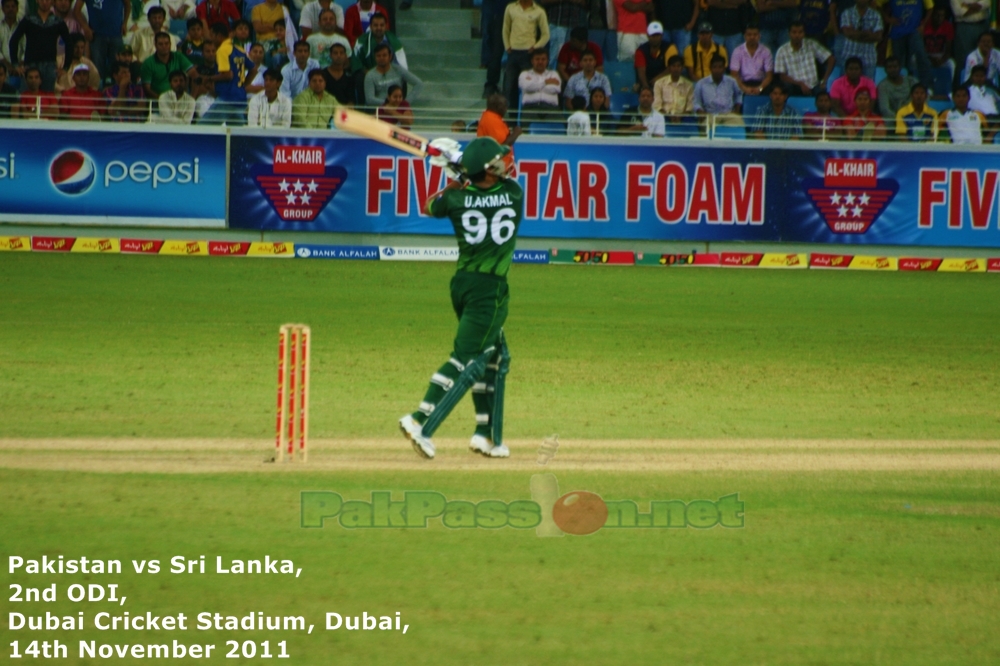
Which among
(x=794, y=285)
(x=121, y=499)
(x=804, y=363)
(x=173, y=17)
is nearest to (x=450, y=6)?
(x=173, y=17)

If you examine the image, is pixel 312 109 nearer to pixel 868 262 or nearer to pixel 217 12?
pixel 217 12

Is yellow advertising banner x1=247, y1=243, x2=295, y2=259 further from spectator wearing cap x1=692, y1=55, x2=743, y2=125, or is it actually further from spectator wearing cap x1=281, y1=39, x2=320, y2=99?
spectator wearing cap x1=692, y1=55, x2=743, y2=125

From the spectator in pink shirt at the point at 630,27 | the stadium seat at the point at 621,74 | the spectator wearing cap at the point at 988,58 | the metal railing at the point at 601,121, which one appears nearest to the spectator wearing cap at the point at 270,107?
the metal railing at the point at 601,121

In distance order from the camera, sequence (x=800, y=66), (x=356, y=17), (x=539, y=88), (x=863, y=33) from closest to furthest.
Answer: (x=539, y=88), (x=800, y=66), (x=356, y=17), (x=863, y=33)

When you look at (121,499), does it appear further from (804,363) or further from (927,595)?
(804,363)

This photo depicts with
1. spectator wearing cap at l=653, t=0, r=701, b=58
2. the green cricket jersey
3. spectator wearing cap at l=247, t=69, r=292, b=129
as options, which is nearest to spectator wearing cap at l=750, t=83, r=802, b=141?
spectator wearing cap at l=653, t=0, r=701, b=58

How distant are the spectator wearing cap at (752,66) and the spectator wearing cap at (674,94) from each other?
1.09 metres

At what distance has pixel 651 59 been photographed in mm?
23469

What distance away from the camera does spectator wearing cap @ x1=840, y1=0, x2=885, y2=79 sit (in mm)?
23844

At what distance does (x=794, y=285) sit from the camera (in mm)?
20312

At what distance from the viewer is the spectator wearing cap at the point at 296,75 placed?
22.2 meters

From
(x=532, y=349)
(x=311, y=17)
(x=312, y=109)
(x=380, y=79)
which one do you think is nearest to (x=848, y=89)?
(x=380, y=79)

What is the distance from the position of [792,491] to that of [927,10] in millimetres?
19351

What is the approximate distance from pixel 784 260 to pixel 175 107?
10781mm
